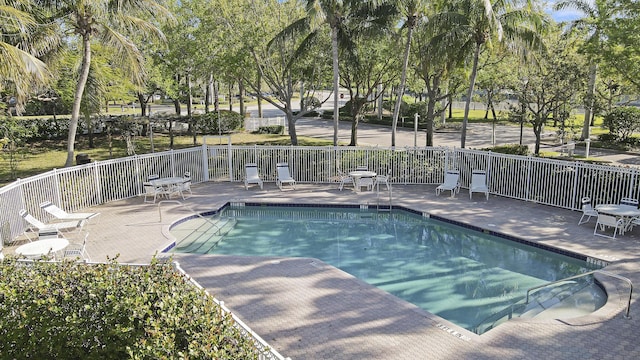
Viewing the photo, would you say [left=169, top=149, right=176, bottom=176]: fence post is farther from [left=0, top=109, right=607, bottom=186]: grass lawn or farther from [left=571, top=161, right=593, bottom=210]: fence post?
[left=571, top=161, right=593, bottom=210]: fence post

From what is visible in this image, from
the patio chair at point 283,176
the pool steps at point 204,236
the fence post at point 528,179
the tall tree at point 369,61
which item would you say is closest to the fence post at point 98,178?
the pool steps at point 204,236

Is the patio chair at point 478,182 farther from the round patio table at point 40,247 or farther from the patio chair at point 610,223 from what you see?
the round patio table at point 40,247

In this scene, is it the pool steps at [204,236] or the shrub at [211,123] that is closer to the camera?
the pool steps at [204,236]

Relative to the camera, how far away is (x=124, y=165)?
15.9m

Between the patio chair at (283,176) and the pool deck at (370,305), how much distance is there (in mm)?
3993

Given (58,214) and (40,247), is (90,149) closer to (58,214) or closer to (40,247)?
(58,214)

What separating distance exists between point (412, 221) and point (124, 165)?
939cm

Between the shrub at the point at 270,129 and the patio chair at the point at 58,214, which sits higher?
the shrub at the point at 270,129

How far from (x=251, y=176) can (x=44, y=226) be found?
7500 mm

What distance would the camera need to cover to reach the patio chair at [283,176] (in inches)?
687

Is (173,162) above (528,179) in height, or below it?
above

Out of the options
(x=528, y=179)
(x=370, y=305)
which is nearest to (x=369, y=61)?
(x=528, y=179)

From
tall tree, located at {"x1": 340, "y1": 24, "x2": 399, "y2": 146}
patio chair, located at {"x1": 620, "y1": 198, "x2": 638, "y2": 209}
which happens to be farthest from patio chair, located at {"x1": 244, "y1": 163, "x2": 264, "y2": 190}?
patio chair, located at {"x1": 620, "y1": 198, "x2": 638, "y2": 209}

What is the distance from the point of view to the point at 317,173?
18.5m
